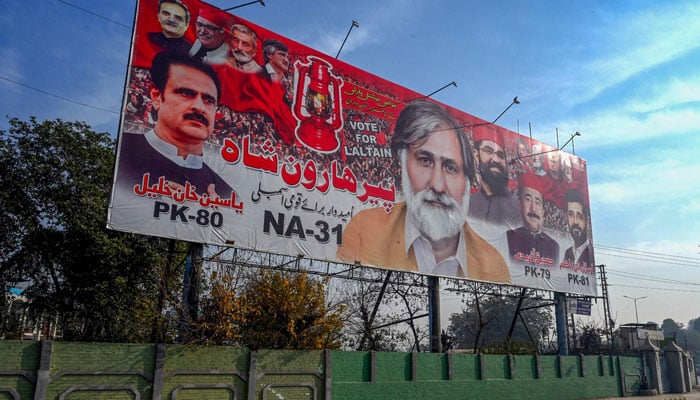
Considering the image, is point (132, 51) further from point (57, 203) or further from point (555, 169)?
point (555, 169)

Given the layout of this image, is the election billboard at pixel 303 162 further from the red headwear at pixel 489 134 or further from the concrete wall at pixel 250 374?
the concrete wall at pixel 250 374

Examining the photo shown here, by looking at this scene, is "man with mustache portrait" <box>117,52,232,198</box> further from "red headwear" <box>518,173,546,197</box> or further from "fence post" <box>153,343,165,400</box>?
"red headwear" <box>518,173,546,197</box>

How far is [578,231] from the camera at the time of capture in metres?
30.5

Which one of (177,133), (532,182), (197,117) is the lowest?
(177,133)

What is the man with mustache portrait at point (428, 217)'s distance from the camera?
67.4 ft

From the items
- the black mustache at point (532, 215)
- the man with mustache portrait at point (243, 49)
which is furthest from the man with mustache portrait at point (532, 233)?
the man with mustache portrait at point (243, 49)

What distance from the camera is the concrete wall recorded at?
1175 cm

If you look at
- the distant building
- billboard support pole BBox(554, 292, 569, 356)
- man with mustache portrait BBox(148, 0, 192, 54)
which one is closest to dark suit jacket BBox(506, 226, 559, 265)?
billboard support pole BBox(554, 292, 569, 356)

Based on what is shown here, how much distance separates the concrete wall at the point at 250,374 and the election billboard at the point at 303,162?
3462 millimetres

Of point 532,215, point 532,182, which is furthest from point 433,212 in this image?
point 532,182

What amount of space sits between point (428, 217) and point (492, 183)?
16.2 ft

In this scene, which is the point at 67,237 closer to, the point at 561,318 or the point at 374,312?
the point at 374,312

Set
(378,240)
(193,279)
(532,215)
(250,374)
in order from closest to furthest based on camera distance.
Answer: (250,374) < (193,279) < (378,240) < (532,215)

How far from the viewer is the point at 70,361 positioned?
12102mm
